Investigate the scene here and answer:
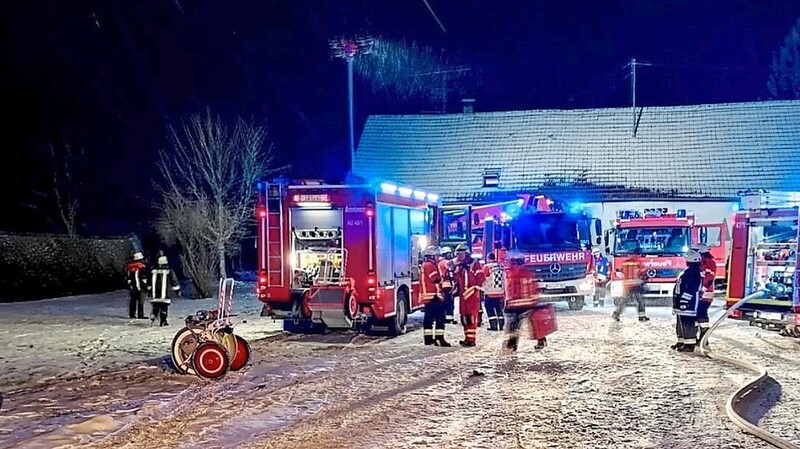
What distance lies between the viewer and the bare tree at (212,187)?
25.3 meters

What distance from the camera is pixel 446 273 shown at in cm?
1340

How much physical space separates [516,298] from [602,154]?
20.3 m

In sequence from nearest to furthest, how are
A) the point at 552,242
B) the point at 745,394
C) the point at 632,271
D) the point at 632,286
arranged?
the point at 745,394
the point at 632,286
the point at 632,271
the point at 552,242

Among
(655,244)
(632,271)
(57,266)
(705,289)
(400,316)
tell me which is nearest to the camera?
(705,289)

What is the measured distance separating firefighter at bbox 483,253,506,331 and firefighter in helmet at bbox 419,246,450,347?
1.99 metres

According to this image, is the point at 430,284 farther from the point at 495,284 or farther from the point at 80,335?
the point at 80,335

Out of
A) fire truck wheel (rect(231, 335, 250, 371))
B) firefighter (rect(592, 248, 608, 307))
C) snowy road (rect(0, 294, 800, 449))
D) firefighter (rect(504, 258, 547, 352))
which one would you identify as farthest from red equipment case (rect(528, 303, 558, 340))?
firefighter (rect(592, 248, 608, 307))

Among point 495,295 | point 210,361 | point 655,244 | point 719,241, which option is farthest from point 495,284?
point 719,241

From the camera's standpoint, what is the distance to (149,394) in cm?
923

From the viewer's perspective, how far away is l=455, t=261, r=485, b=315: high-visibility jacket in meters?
12.9

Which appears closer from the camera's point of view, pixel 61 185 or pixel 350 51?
pixel 350 51

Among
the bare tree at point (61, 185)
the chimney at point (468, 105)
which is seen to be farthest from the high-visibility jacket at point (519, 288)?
the bare tree at point (61, 185)

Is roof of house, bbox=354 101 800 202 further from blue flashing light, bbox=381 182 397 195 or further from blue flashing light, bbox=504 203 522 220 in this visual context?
blue flashing light, bbox=381 182 397 195

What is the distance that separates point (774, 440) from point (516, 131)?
87.3ft
